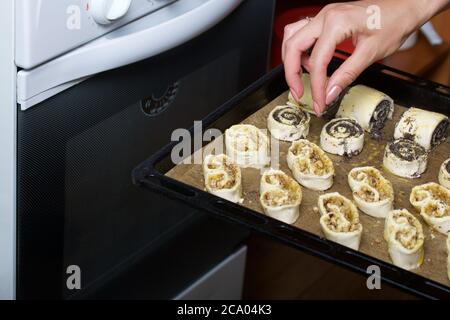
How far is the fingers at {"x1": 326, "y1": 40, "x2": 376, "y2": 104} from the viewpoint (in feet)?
3.98

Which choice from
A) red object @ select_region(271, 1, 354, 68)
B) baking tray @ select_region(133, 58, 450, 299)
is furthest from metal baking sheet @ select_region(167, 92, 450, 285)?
red object @ select_region(271, 1, 354, 68)

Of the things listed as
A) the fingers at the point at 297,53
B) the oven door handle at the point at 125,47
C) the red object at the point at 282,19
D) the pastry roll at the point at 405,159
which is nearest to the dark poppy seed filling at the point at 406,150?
the pastry roll at the point at 405,159

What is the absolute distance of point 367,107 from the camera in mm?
1400

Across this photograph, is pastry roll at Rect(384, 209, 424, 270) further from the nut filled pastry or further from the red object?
the red object

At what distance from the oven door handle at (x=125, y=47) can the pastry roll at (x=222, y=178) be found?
0.62 ft

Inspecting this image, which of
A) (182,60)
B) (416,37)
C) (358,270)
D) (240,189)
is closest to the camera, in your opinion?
(358,270)

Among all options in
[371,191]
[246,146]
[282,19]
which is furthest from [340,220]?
[282,19]

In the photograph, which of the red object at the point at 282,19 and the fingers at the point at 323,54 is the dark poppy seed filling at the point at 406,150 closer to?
the fingers at the point at 323,54

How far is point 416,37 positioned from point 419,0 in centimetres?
79

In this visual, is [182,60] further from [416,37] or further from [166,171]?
[416,37]

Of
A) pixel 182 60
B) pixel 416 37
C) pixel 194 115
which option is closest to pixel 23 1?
pixel 182 60

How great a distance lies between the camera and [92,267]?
1486 mm

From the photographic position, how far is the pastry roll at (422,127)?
1378 mm

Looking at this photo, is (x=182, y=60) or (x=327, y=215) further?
(x=182, y=60)
